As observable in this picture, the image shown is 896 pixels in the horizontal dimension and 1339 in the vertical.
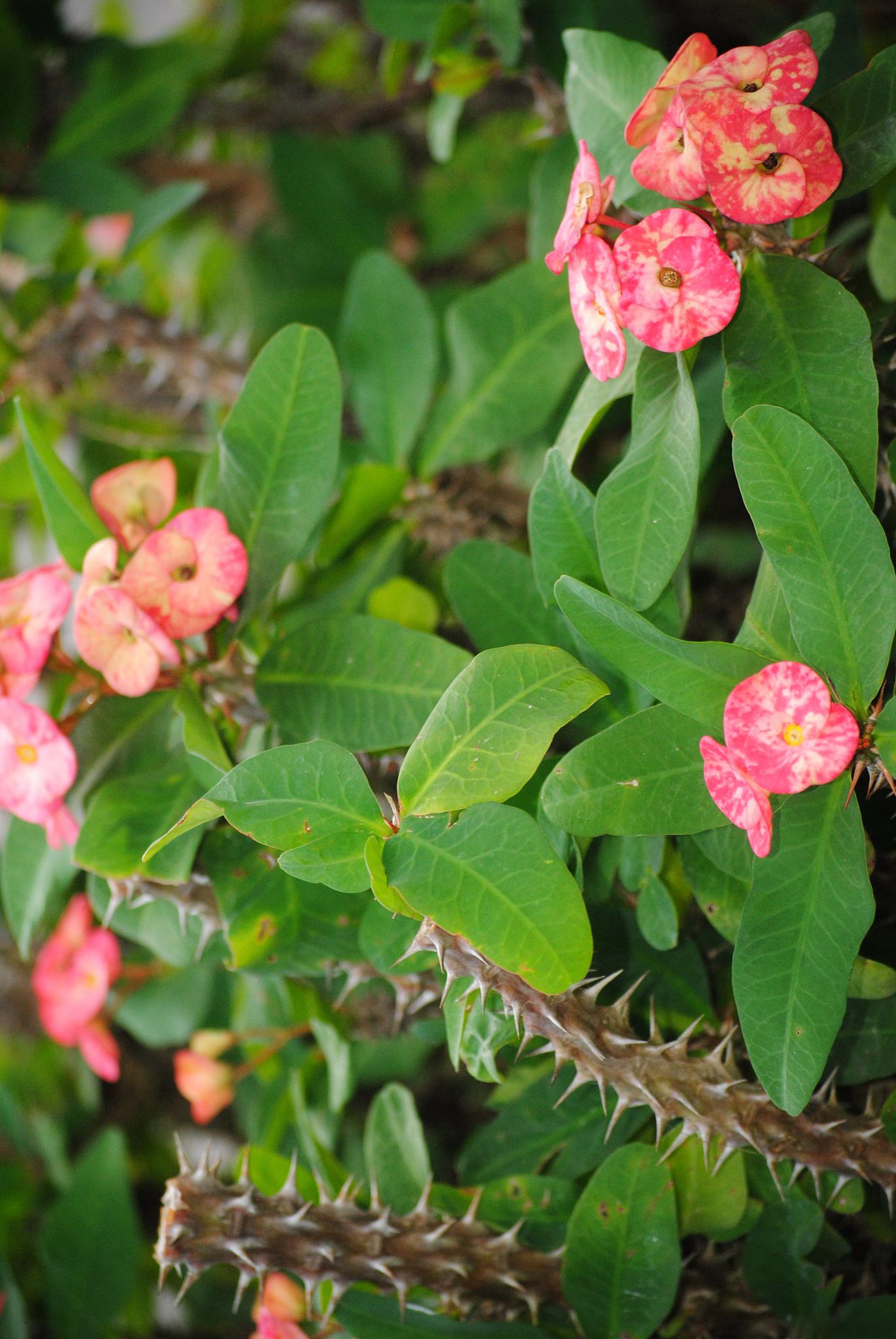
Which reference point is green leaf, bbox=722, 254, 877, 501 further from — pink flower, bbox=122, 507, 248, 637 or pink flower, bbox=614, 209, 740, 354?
pink flower, bbox=122, 507, 248, 637

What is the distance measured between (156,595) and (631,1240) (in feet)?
1.58

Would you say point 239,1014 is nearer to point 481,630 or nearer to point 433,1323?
point 433,1323

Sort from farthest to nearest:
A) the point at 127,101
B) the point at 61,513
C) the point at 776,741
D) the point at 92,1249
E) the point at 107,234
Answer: the point at 107,234 → the point at 127,101 → the point at 92,1249 → the point at 61,513 → the point at 776,741

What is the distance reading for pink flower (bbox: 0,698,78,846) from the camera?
0.62m

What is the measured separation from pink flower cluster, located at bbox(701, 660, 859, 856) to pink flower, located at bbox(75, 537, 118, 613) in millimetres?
384

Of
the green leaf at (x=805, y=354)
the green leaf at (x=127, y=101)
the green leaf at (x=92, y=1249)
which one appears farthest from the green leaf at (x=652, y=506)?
the green leaf at (x=127, y=101)

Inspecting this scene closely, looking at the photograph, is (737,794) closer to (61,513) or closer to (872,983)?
(872,983)

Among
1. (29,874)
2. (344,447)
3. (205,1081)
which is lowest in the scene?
(205,1081)

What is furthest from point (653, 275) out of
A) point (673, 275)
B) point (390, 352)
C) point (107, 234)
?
point (107, 234)

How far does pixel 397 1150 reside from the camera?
2.41 feet

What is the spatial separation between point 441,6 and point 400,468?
40 cm

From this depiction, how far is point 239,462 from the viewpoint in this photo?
68 centimetres

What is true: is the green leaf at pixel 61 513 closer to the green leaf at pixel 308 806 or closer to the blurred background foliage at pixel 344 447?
the blurred background foliage at pixel 344 447

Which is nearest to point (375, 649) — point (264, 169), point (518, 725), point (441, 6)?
point (518, 725)
